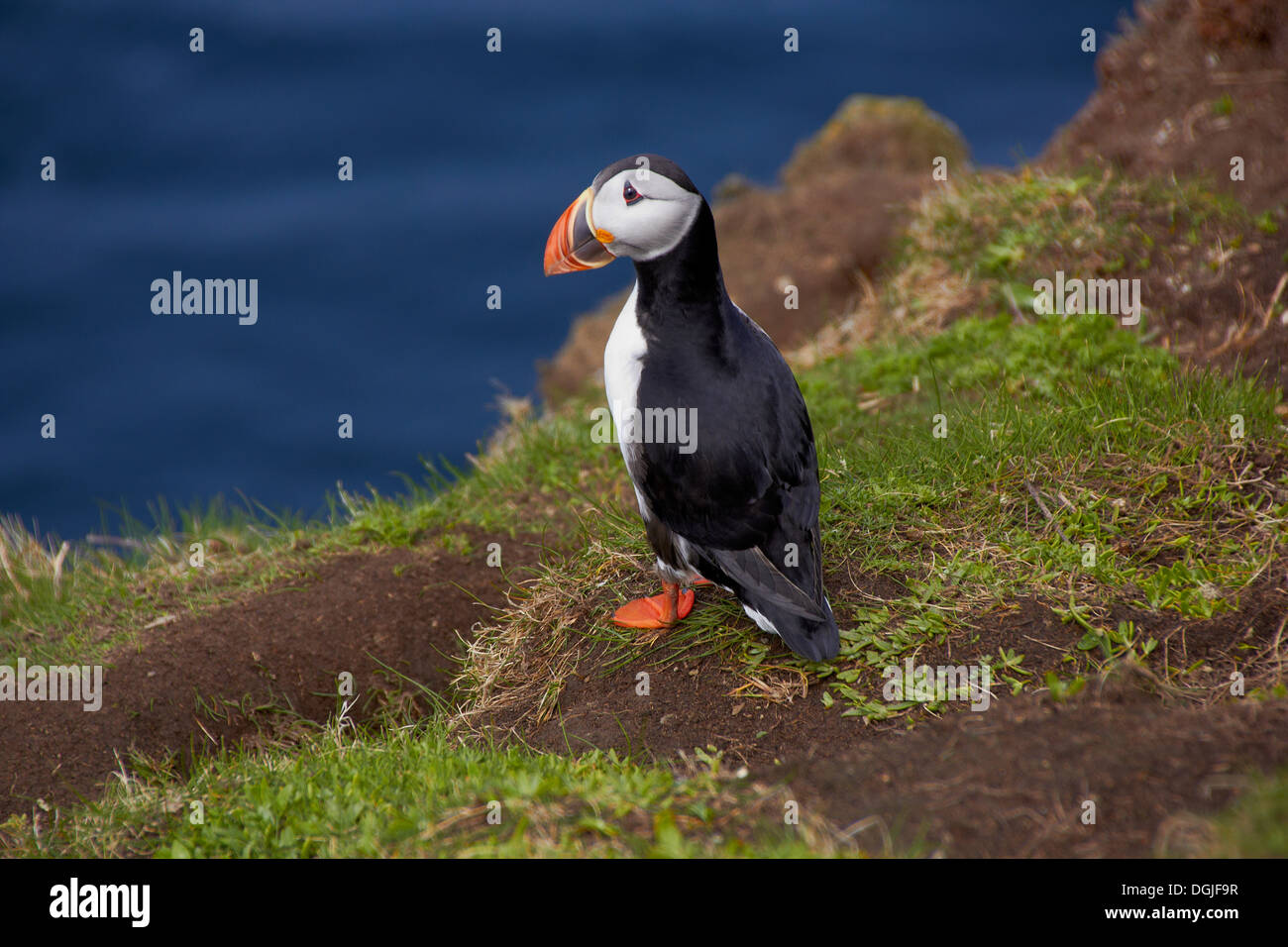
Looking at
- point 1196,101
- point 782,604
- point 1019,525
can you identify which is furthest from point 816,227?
A: point 782,604

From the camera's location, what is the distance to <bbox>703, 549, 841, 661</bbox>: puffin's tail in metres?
3.71

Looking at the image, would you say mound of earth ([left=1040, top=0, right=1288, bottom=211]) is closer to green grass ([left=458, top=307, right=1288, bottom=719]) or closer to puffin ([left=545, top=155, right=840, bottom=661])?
green grass ([left=458, top=307, right=1288, bottom=719])

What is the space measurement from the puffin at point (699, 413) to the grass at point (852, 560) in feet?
1.27

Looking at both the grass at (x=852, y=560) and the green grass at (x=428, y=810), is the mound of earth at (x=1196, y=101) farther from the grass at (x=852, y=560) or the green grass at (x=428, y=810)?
the green grass at (x=428, y=810)

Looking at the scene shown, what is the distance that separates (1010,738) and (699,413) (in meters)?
1.52

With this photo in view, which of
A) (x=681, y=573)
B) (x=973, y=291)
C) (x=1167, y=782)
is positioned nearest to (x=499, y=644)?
(x=681, y=573)

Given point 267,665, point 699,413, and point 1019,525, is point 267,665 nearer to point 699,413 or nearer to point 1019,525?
point 699,413

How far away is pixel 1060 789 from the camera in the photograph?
2680 millimetres

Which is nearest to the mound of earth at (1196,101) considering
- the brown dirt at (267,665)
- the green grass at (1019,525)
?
the green grass at (1019,525)

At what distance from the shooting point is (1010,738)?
9.57 feet

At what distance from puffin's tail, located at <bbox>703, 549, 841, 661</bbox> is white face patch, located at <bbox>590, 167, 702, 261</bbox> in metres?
1.15
